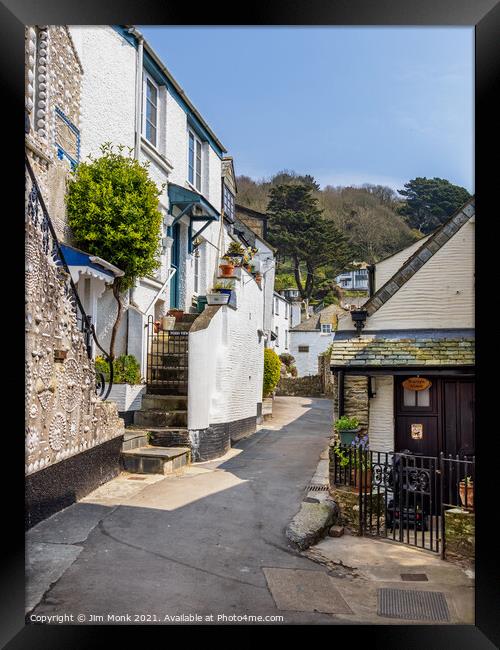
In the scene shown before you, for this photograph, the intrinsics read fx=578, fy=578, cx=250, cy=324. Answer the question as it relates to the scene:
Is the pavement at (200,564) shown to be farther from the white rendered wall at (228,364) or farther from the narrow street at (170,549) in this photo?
the white rendered wall at (228,364)

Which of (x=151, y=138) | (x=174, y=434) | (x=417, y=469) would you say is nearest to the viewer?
(x=417, y=469)

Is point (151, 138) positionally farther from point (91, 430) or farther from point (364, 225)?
point (91, 430)

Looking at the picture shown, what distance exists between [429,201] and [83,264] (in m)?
4.35

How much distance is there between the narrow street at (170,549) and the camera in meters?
4.50

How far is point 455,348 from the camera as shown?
7465 mm

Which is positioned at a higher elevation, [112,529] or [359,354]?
[359,354]

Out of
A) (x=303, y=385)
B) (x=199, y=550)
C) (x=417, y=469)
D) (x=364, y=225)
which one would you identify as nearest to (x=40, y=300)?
(x=199, y=550)

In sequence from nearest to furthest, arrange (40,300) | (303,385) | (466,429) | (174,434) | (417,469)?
1. (40,300)
2. (417,469)
3. (466,429)
4. (174,434)
5. (303,385)

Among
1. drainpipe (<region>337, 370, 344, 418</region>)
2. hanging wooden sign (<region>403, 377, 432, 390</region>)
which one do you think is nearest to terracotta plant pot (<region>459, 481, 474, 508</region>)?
hanging wooden sign (<region>403, 377, 432, 390</region>)

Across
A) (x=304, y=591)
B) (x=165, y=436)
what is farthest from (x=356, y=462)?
(x=165, y=436)

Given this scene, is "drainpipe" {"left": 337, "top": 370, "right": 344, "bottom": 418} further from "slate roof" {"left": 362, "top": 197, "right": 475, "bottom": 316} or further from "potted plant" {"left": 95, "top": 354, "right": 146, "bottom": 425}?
"potted plant" {"left": 95, "top": 354, "right": 146, "bottom": 425}

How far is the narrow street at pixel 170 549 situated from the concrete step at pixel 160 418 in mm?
946
